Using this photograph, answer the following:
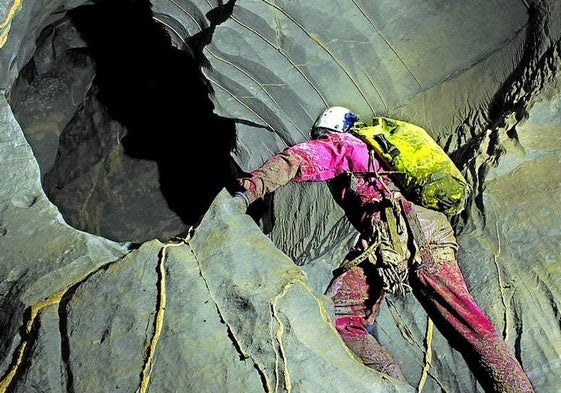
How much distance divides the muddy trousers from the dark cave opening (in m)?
3.51

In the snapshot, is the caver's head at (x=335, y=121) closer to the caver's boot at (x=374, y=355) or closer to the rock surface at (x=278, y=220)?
the rock surface at (x=278, y=220)

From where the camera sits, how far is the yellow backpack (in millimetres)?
3580

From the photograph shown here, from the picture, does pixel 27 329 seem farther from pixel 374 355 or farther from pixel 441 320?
pixel 441 320

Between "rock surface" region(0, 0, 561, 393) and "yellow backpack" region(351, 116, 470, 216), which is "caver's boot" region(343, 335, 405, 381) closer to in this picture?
"rock surface" region(0, 0, 561, 393)

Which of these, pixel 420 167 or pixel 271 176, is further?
pixel 420 167

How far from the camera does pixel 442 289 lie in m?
3.56

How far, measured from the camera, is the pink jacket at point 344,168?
12.3 ft

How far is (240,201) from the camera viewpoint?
3408mm

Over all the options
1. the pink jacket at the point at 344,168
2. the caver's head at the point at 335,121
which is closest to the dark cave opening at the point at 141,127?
the caver's head at the point at 335,121

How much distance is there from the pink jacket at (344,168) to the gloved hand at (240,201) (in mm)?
290

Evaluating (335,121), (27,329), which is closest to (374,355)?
(335,121)

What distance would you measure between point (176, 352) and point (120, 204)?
4.84 m

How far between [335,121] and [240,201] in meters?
1.28

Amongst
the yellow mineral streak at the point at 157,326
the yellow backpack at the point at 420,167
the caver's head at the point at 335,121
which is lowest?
the yellow backpack at the point at 420,167
